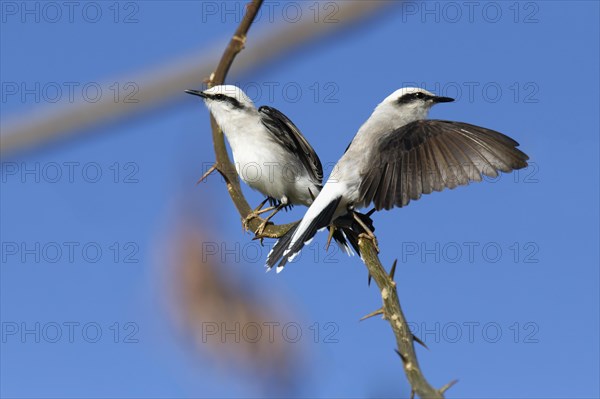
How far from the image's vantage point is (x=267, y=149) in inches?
215

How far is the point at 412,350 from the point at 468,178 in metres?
1.66

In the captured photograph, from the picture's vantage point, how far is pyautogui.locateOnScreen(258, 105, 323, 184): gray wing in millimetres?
5355

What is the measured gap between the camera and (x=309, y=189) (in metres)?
5.30

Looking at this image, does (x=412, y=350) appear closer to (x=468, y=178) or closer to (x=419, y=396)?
(x=419, y=396)

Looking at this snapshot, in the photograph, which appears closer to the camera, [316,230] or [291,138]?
[316,230]

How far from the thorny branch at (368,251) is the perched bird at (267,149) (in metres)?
0.78

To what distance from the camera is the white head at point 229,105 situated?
5453 millimetres

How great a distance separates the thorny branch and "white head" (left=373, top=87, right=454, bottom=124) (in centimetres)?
123

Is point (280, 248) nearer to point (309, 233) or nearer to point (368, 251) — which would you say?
point (309, 233)

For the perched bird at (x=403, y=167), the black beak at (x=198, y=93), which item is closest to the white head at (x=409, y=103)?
the perched bird at (x=403, y=167)

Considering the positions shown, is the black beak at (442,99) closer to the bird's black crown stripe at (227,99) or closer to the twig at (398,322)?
the bird's black crown stripe at (227,99)

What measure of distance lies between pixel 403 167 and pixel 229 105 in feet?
6.28

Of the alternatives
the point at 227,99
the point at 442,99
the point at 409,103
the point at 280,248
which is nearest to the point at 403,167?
the point at 280,248

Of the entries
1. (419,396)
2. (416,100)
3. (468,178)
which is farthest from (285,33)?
(416,100)
